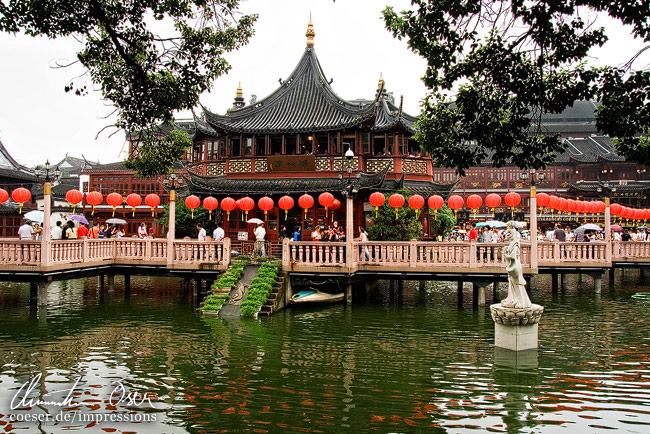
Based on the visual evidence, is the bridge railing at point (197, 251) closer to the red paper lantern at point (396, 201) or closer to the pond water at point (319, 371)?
the pond water at point (319, 371)

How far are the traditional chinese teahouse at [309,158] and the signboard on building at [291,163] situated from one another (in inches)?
1.9

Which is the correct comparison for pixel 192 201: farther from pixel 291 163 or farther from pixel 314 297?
pixel 314 297

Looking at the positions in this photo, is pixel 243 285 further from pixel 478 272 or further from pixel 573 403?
pixel 573 403

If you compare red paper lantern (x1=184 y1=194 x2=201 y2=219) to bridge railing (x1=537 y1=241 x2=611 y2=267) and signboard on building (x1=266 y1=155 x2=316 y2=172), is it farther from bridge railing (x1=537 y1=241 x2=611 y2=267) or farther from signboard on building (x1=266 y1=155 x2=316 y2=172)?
bridge railing (x1=537 y1=241 x2=611 y2=267)

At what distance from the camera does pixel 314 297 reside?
60.7 ft

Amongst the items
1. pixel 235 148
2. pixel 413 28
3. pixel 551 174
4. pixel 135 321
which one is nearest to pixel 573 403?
pixel 413 28

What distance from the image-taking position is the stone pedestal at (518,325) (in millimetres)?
11516

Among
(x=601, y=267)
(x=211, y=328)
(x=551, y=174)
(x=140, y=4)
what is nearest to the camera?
(x=140, y=4)

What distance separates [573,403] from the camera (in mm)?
8648

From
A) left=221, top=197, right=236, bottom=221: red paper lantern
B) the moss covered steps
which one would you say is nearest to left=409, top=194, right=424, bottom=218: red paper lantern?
the moss covered steps

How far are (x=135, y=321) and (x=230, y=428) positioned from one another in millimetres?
9083

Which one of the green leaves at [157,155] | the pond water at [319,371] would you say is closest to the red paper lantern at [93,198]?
the pond water at [319,371]

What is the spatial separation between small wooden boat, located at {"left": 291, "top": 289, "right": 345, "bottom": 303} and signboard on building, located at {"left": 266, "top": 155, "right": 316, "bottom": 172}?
8303 millimetres

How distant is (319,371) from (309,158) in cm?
1633
